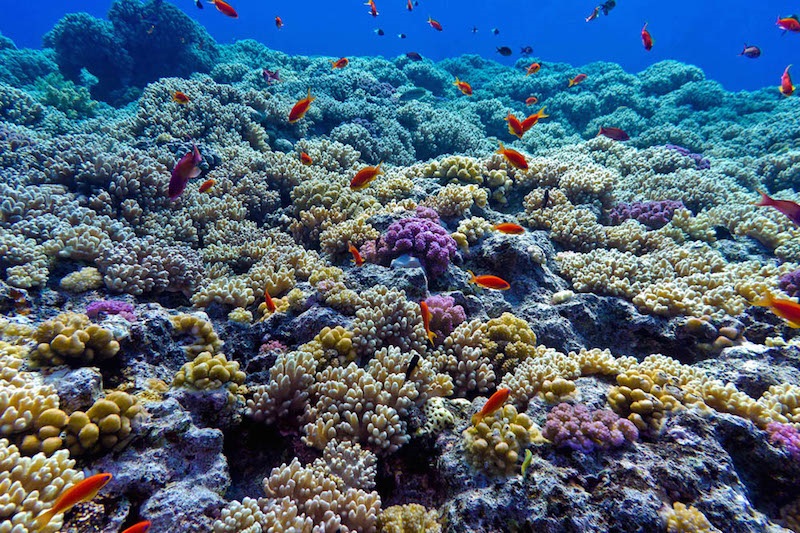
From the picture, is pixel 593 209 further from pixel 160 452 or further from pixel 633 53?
pixel 633 53

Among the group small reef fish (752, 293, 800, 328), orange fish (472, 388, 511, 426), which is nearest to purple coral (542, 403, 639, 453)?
orange fish (472, 388, 511, 426)

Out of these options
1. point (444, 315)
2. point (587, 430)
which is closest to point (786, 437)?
point (587, 430)

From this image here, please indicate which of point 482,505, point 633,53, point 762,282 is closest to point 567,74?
point 762,282

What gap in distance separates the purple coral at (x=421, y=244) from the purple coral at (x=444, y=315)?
1.89 feet

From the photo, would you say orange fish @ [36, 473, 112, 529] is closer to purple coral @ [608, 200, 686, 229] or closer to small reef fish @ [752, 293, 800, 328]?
small reef fish @ [752, 293, 800, 328]

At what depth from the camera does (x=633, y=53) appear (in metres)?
120

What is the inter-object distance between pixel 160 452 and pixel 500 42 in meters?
146

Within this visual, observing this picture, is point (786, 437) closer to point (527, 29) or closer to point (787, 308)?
point (787, 308)

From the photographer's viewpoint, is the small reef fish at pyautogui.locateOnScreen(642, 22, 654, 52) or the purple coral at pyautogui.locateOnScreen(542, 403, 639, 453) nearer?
the purple coral at pyautogui.locateOnScreen(542, 403, 639, 453)

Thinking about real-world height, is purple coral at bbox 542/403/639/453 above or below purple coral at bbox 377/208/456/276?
below

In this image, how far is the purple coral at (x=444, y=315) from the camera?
4.22m

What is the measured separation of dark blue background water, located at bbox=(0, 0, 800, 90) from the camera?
103 metres

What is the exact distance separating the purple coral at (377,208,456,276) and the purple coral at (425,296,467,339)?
0.58m

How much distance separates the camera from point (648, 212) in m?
6.90
